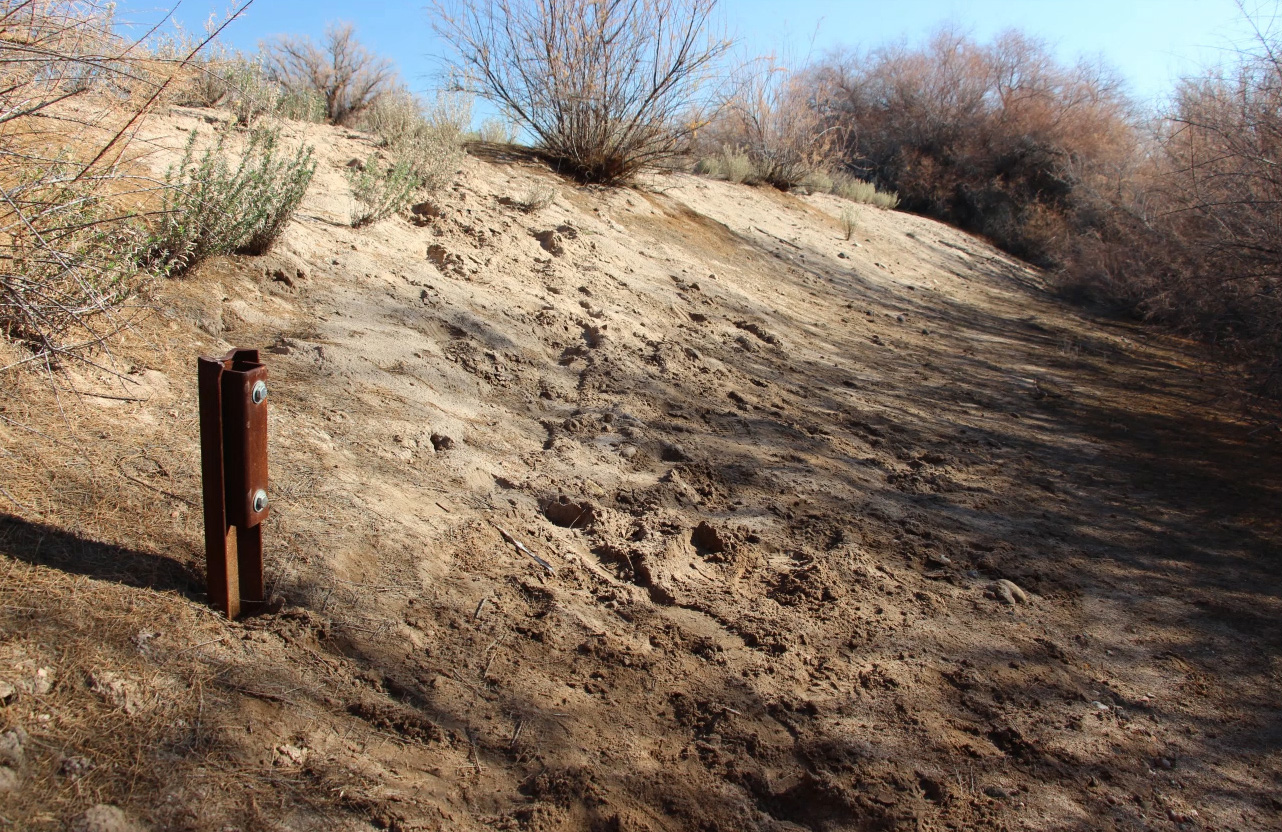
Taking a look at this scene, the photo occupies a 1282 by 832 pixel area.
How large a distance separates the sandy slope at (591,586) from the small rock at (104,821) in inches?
1.5

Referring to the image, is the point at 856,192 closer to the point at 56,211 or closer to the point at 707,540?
the point at 707,540

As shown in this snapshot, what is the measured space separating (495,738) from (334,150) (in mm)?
6001

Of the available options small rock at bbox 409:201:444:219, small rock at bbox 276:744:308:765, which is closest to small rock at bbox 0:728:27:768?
small rock at bbox 276:744:308:765

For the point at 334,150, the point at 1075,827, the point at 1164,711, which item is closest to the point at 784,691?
the point at 1075,827

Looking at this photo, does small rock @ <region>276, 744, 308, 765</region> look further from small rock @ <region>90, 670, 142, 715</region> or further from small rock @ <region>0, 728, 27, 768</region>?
small rock @ <region>0, 728, 27, 768</region>

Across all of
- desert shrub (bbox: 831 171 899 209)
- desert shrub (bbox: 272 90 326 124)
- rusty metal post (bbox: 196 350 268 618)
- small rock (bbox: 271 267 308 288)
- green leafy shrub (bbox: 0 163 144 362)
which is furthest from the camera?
desert shrub (bbox: 831 171 899 209)

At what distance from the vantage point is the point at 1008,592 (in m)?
3.84

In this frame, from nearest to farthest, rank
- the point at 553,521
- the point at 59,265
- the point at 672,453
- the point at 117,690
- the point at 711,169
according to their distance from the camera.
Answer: the point at 117,690, the point at 59,265, the point at 553,521, the point at 672,453, the point at 711,169

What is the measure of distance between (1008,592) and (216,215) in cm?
434

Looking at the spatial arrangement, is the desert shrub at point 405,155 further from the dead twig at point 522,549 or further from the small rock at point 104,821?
the small rock at point 104,821

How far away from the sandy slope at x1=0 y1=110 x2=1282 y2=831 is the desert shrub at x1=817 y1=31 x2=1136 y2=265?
14.6 meters

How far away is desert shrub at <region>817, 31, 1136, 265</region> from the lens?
1972 cm

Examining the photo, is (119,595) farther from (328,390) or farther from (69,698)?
(328,390)

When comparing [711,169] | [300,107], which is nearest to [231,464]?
[300,107]
